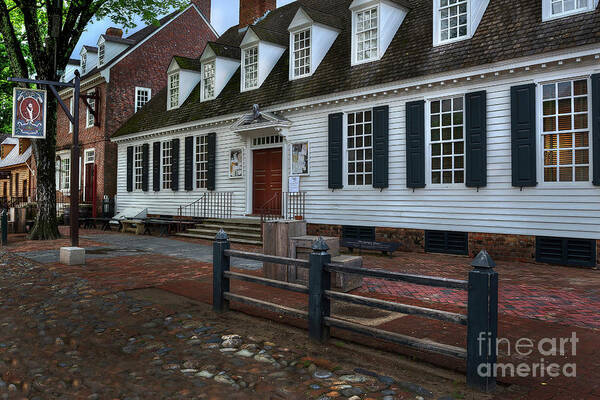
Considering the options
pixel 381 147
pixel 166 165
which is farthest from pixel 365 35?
pixel 166 165

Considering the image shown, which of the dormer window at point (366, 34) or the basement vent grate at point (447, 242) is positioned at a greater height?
the dormer window at point (366, 34)

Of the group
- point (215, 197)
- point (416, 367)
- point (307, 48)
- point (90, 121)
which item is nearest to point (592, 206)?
point (416, 367)

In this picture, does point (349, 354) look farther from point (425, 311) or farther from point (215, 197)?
point (215, 197)

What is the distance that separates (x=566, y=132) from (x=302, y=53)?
892 cm

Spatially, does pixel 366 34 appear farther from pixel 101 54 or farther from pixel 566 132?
pixel 101 54

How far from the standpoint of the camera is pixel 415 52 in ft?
41.1

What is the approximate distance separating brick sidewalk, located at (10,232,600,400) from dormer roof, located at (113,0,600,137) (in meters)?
4.76

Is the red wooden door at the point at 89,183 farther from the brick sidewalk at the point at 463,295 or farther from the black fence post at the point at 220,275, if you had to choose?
the black fence post at the point at 220,275

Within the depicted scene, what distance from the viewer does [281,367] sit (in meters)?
4.12

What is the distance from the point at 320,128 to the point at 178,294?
8.48 meters

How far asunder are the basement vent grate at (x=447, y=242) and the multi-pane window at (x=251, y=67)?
914 centimetres

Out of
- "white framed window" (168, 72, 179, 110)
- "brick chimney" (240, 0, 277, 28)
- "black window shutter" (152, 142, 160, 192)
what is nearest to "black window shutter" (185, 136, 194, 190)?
"black window shutter" (152, 142, 160, 192)

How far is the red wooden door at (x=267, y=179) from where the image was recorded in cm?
1598

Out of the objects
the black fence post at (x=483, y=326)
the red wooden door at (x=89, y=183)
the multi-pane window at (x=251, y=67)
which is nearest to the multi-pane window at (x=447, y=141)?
the multi-pane window at (x=251, y=67)
